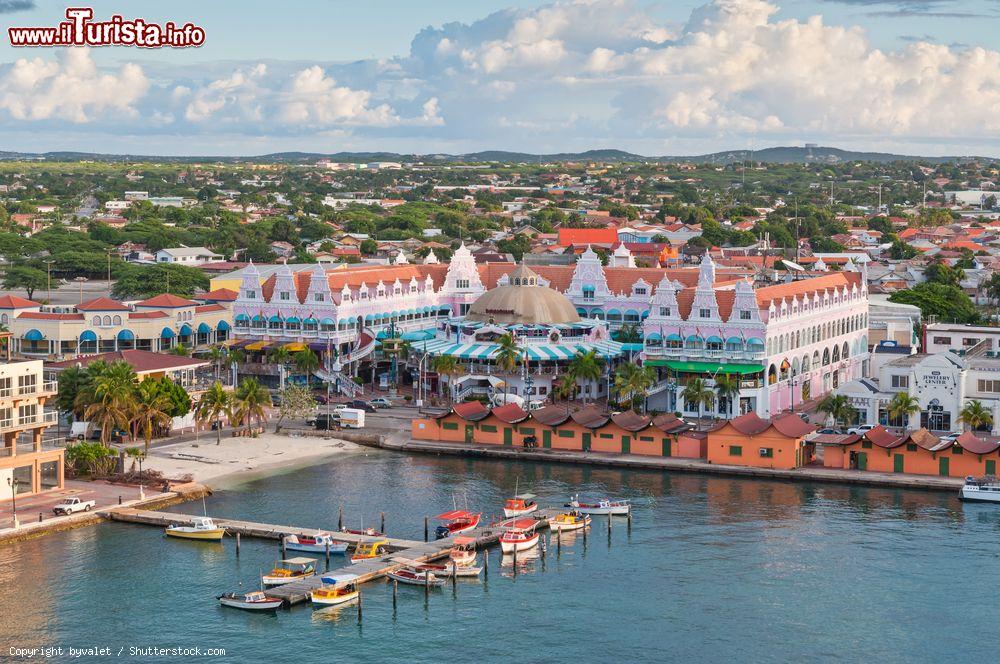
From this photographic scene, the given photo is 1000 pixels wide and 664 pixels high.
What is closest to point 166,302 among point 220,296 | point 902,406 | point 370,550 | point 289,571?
point 220,296

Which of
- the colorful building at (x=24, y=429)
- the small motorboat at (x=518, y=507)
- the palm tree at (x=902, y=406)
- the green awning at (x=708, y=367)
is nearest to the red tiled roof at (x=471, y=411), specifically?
the green awning at (x=708, y=367)

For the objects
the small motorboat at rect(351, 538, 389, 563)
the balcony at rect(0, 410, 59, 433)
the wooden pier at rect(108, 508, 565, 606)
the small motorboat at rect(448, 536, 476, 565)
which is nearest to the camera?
the wooden pier at rect(108, 508, 565, 606)

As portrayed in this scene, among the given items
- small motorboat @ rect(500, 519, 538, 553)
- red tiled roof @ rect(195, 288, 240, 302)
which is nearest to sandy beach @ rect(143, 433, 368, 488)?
small motorboat @ rect(500, 519, 538, 553)

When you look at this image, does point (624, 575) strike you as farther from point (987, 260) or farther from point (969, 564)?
point (987, 260)

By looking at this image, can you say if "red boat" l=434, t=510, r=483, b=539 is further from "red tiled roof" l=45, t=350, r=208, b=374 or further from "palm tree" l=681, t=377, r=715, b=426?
"red tiled roof" l=45, t=350, r=208, b=374

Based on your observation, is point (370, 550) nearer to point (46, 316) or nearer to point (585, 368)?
point (585, 368)
